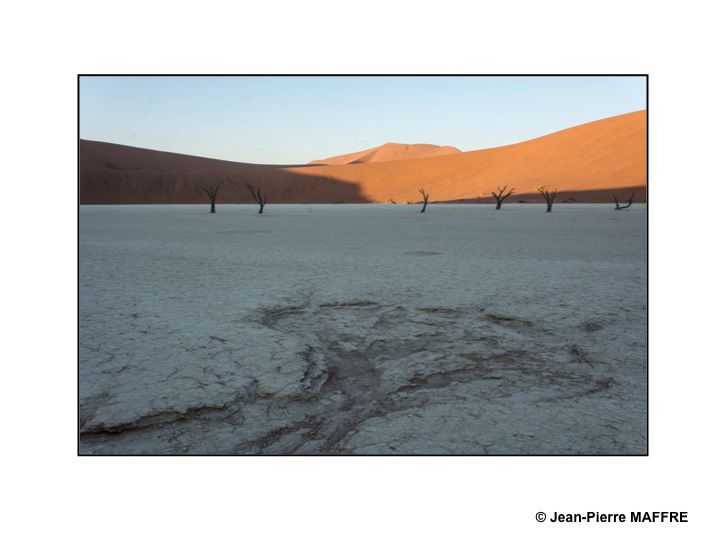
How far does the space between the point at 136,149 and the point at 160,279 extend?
83838 mm

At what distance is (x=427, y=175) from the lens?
206 ft

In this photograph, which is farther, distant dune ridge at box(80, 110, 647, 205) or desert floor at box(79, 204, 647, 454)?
distant dune ridge at box(80, 110, 647, 205)

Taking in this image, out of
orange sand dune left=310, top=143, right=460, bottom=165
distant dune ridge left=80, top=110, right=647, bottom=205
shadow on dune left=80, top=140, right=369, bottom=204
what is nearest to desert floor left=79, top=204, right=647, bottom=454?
distant dune ridge left=80, top=110, right=647, bottom=205

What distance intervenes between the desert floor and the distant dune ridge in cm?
3728

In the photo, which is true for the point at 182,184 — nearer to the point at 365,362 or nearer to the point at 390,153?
the point at 365,362

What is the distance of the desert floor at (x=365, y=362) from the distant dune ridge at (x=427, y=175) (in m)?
37.3

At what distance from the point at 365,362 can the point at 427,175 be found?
61.3 meters

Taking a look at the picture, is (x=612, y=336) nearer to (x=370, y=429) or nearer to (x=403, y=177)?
(x=370, y=429)

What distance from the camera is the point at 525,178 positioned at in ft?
165

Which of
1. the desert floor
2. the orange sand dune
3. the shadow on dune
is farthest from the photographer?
the orange sand dune

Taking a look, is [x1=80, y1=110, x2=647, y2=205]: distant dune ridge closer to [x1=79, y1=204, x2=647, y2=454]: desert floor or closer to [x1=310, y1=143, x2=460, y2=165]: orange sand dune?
[x1=79, y1=204, x2=647, y2=454]: desert floor

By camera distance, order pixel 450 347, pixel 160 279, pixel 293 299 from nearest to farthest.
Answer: pixel 450 347
pixel 293 299
pixel 160 279

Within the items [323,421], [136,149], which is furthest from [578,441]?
[136,149]

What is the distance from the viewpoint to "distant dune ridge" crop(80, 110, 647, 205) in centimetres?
4488
